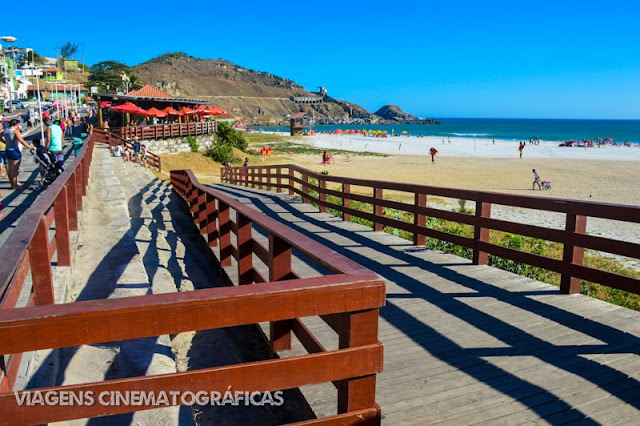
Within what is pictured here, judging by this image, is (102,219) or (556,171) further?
(556,171)

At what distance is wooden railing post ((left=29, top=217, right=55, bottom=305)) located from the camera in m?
3.82

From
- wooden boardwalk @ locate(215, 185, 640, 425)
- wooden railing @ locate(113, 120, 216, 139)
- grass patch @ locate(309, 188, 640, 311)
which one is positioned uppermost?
wooden railing @ locate(113, 120, 216, 139)

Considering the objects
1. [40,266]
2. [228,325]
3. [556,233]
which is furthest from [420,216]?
[228,325]

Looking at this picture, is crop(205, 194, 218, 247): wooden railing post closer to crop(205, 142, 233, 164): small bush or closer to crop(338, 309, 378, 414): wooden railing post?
crop(338, 309, 378, 414): wooden railing post

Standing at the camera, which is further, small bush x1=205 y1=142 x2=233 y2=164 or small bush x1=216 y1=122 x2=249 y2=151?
small bush x1=216 y1=122 x2=249 y2=151

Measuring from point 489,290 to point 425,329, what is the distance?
1.46 meters

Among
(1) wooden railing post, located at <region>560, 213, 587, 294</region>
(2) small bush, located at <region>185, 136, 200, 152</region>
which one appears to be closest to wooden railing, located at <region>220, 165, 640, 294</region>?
(1) wooden railing post, located at <region>560, 213, 587, 294</region>

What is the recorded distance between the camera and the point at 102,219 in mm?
8250

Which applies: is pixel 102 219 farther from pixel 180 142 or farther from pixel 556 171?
pixel 556 171

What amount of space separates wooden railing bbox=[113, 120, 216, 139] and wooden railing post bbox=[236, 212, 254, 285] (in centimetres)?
3170

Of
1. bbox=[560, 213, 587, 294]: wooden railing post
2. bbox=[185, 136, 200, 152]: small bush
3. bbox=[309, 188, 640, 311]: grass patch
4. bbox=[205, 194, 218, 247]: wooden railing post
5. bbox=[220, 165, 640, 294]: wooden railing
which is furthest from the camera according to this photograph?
bbox=[185, 136, 200, 152]: small bush

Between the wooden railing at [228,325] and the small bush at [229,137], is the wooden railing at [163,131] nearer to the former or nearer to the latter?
the small bush at [229,137]

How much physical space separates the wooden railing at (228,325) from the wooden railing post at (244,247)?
235 cm

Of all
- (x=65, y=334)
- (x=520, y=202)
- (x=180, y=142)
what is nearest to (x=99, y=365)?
(x=65, y=334)
